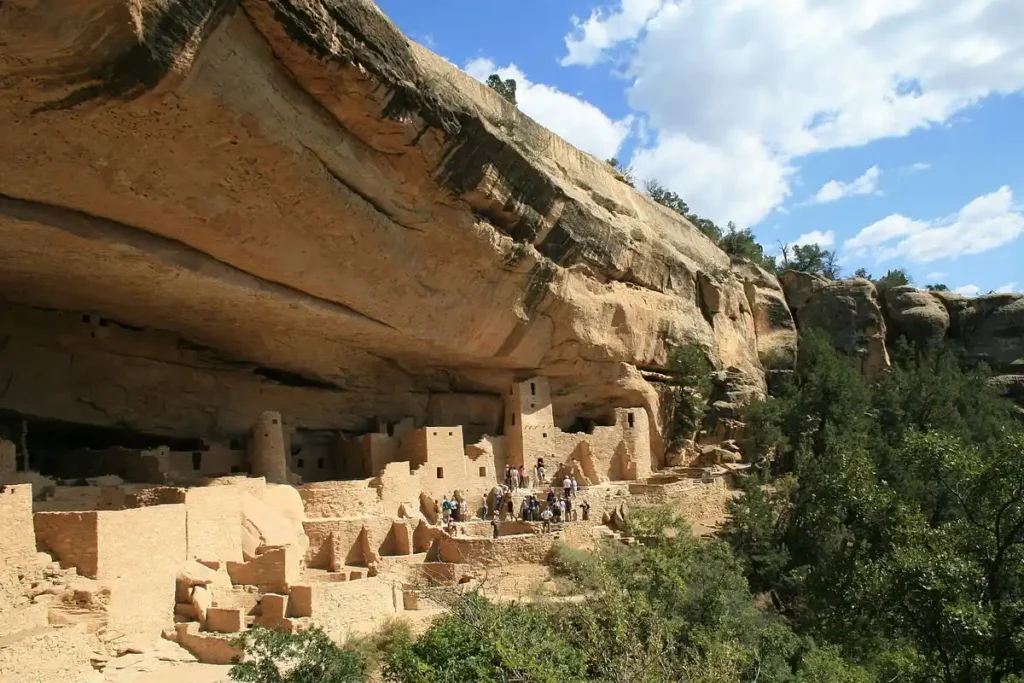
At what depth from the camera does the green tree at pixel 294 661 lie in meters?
9.40

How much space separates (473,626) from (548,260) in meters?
9.11

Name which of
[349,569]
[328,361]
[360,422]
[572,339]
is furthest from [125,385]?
[572,339]

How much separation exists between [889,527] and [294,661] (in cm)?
941

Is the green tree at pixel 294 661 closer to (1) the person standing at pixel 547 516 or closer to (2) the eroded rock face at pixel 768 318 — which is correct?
(1) the person standing at pixel 547 516

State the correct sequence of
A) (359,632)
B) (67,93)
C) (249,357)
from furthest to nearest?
1. (249,357)
2. (359,632)
3. (67,93)

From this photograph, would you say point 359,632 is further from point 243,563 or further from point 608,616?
point 608,616

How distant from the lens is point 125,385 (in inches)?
649

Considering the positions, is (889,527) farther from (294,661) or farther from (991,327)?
(991,327)

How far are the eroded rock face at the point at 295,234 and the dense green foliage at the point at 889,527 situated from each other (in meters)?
3.68

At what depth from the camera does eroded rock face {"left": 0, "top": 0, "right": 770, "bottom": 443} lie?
10312 millimetres

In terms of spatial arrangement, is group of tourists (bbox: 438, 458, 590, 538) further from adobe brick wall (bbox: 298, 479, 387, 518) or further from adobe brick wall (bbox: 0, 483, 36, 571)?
adobe brick wall (bbox: 0, 483, 36, 571)

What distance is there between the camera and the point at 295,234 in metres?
13.5

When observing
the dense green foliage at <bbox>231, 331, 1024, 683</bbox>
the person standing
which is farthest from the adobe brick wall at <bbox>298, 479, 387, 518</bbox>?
the dense green foliage at <bbox>231, 331, 1024, 683</bbox>

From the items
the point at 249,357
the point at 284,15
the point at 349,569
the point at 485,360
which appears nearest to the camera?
the point at 284,15
